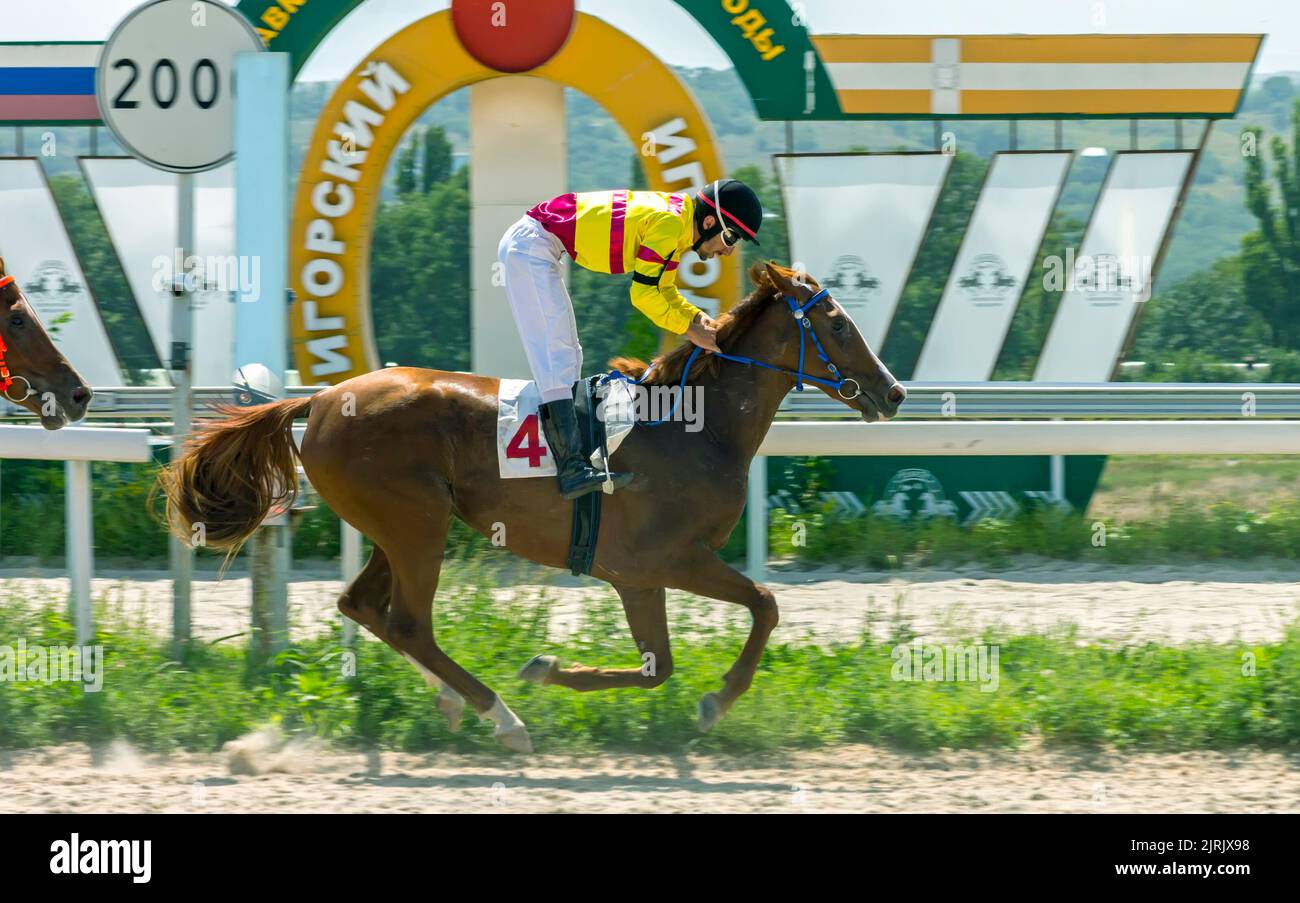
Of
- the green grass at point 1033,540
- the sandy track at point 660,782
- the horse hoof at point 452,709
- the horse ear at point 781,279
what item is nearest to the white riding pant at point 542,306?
the horse ear at point 781,279

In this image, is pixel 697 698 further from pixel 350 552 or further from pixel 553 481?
pixel 350 552

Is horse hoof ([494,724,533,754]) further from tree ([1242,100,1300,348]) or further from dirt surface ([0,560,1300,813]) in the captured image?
tree ([1242,100,1300,348])

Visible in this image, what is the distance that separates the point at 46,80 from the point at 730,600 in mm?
6403

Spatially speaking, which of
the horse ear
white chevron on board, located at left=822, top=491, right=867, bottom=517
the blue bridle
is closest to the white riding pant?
the blue bridle

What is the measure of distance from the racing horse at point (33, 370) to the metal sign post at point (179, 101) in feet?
2.43

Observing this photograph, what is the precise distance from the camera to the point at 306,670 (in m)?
5.75

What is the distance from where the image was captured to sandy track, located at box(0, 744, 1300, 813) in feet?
15.0

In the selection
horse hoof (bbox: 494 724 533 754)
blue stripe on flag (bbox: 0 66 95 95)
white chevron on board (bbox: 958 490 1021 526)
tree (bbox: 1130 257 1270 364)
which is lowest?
horse hoof (bbox: 494 724 533 754)

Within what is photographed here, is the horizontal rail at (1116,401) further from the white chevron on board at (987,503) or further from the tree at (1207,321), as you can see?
the tree at (1207,321)

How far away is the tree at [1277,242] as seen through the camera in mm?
14695

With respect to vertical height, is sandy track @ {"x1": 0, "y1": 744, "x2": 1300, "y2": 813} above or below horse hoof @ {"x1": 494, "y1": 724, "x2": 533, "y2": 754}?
below

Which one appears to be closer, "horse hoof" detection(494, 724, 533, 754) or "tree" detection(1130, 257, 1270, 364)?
"horse hoof" detection(494, 724, 533, 754)

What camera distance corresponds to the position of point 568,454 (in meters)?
5.14

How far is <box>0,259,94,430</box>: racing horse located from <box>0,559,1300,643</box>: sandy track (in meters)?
1.23
